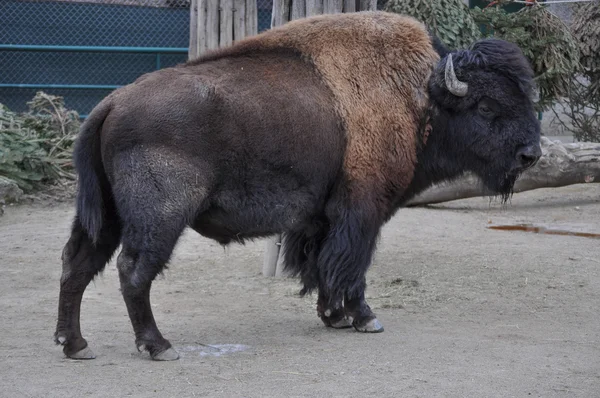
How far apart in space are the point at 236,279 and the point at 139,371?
91.7 inches

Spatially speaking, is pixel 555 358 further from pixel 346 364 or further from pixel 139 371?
pixel 139 371

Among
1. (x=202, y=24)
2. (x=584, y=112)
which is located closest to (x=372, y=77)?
(x=202, y=24)

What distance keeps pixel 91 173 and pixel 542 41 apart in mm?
6416

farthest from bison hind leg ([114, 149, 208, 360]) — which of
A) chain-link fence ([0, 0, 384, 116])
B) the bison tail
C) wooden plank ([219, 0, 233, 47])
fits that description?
chain-link fence ([0, 0, 384, 116])

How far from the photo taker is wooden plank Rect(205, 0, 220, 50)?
7246mm

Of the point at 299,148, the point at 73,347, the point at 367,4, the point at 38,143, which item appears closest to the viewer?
the point at 73,347

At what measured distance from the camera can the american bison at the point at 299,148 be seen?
4.67m

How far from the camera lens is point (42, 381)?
170 inches

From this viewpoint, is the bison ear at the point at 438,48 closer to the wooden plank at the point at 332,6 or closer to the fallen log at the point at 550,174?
the wooden plank at the point at 332,6

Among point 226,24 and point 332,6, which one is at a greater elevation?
point 332,6

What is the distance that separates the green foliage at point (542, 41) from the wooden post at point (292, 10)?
345 cm

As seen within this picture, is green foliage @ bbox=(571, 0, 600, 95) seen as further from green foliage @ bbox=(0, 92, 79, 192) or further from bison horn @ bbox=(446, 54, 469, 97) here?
bison horn @ bbox=(446, 54, 469, 97)

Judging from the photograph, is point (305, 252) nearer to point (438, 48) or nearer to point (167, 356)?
point (167, 356)

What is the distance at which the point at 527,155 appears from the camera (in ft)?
17.3
